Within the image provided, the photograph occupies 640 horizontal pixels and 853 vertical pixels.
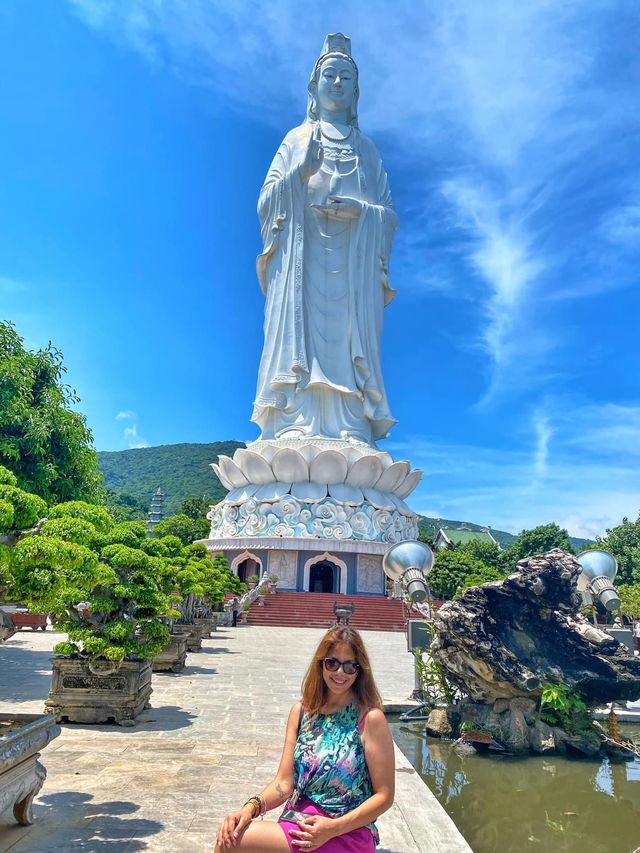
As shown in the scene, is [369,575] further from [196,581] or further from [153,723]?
[153,723]

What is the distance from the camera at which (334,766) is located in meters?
2.42

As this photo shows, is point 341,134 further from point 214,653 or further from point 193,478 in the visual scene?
point 193,478

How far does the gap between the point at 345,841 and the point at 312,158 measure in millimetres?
28271

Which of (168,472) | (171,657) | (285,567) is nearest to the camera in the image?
(171,657)

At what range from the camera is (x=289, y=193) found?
27719 millimetres

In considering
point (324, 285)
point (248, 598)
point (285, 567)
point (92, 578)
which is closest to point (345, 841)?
point (92, 578)

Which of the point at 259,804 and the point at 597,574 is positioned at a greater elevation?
the point at 597,574

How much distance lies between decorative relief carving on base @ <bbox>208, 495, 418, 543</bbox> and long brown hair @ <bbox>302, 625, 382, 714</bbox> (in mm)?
22710

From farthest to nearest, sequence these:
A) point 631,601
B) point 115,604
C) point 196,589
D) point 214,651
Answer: point 631,601 → point 214,651 → point 196,589 → point 115,604

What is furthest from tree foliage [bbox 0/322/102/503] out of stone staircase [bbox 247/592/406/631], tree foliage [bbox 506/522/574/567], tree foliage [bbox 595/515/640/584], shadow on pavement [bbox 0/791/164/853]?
tree foliage [bbox 506/522/574/567]

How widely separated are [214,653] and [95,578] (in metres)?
8.29

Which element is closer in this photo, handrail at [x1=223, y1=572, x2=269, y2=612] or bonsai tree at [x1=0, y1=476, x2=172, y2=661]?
bonsai tree at [x1=0, y1=476, x2=172, y2=661]

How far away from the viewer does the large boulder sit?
6.54 m

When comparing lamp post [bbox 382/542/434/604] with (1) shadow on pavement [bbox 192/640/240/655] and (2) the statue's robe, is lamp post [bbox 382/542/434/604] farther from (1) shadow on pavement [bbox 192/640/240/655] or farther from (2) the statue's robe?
(2) the statue's robe
